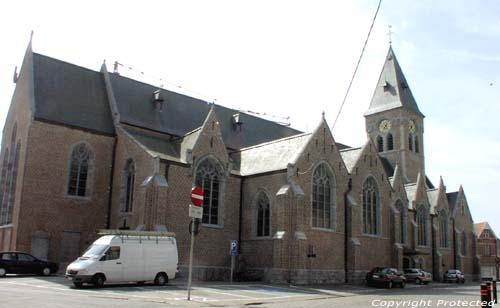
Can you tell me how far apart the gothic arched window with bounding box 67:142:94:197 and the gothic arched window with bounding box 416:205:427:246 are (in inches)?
1181

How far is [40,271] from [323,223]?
16517 mm

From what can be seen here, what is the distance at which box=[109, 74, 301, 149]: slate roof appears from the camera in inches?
1319

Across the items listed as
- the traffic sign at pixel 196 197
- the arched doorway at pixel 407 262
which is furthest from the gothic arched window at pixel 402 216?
the traffic sign at pixel 196 197

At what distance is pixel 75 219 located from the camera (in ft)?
95.8

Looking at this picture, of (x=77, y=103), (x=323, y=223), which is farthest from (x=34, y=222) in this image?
(x=323, y=223)

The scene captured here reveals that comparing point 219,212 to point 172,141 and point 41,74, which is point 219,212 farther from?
point 41,74

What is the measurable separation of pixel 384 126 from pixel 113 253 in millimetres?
42712

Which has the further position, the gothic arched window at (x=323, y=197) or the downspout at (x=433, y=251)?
the downspout at (x=433, y=251)

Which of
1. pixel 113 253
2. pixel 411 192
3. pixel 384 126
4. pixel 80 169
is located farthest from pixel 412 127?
pixel 113 253

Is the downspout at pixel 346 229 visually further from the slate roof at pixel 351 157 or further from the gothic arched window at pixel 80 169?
the gothic arched window at pixel 80 169

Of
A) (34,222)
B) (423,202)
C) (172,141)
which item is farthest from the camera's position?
(423,202)

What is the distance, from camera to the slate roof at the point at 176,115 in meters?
33.5

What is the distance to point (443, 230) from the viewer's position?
50.1 m

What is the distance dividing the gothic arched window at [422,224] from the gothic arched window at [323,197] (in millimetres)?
17300
